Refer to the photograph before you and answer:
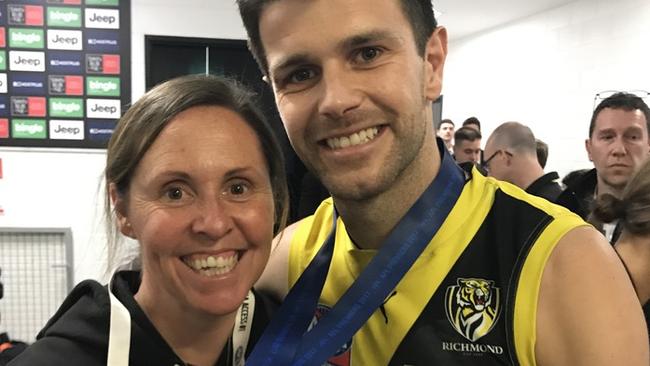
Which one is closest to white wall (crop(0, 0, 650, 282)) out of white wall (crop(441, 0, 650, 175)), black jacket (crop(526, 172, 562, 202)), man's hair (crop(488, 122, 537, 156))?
white wall (crop(441, 0, 650, 175))

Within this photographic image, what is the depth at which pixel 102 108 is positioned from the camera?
127 inches

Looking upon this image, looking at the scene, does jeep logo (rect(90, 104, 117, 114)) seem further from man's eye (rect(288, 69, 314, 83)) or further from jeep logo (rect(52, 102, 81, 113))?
man's eye (rect(288, 69, 314, 83))

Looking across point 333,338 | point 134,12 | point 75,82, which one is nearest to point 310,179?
point 75,82

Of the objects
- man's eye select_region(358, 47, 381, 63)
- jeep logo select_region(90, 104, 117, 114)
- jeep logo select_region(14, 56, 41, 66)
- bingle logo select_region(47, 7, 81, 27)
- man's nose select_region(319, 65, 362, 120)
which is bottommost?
jeep logo select_region(90, 104, 117, 114)

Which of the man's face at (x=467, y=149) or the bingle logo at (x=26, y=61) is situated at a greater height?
the bingle logo at (x=26, y=61)

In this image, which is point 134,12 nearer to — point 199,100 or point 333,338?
point 199,100

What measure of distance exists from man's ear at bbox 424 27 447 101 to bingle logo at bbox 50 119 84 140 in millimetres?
2594

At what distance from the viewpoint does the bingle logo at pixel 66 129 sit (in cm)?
323

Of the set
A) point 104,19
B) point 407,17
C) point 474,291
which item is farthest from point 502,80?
point 474,291

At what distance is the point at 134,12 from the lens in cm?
419

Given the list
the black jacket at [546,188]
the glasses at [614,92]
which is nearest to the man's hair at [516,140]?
the black jacket at [546,188]

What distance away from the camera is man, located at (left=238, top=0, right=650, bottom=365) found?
93cm

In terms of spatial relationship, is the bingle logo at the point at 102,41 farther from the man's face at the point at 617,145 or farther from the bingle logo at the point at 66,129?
the man's face at the point at 617,145

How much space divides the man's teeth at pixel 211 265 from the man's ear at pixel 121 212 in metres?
0.16
